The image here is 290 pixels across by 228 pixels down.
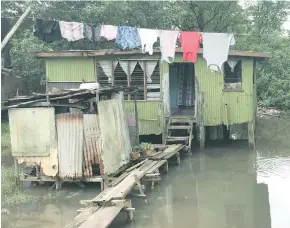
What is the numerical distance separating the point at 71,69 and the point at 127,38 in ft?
8.92

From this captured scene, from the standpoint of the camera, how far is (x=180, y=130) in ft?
53.5

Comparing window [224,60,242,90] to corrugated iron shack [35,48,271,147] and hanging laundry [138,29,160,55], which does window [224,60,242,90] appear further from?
hanging laundry [138,29,160,55]

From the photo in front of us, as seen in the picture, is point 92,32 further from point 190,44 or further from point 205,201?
point 205,201

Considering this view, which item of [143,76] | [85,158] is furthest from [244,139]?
[85,158]

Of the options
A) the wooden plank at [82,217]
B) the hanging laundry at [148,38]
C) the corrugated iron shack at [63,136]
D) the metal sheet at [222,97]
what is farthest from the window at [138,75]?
the wooden plank at [82,217]

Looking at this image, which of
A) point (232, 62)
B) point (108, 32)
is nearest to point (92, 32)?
point (108, 32)

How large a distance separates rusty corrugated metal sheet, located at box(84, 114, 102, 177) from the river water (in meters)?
0.86

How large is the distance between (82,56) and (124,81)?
6.20 feet

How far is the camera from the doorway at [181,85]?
1912 cm

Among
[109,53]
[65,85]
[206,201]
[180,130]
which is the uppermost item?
[109,53]

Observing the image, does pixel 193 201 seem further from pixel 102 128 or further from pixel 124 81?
pixel 124 81

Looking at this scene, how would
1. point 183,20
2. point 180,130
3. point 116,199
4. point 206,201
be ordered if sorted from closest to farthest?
point 116,199
point 206,201
point 180,130
point 183,20

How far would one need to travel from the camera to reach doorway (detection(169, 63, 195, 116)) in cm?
1912

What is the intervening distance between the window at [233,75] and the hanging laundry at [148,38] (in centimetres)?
289
